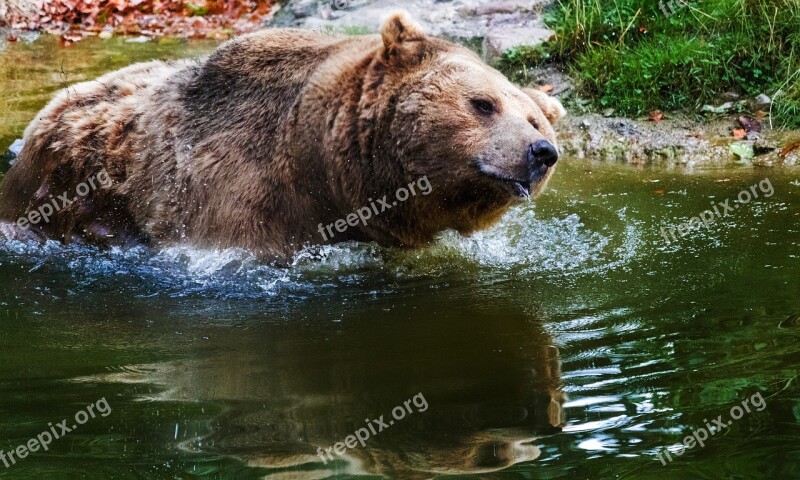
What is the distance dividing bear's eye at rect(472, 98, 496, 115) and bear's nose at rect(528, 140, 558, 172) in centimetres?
38

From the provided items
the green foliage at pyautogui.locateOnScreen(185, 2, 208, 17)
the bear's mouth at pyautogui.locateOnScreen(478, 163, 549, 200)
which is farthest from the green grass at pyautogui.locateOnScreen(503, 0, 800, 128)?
the green foliage at pyautogui.locateOnScreen(185, 2, 208, 17)

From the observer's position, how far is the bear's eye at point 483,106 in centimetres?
519

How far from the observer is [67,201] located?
6.23 m

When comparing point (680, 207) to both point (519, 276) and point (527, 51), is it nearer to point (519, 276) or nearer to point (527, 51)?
point (519, 276)

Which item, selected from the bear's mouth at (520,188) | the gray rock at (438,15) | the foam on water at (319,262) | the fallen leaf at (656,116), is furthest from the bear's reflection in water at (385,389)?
the gray rock at (438,15)

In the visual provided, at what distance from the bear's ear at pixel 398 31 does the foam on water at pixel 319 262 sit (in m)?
1.24

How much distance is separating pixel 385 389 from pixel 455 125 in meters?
1.86

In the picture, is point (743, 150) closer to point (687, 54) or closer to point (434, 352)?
point (687, 54)

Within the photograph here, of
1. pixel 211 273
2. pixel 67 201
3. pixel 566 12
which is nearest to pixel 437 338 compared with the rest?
pixel 211 273

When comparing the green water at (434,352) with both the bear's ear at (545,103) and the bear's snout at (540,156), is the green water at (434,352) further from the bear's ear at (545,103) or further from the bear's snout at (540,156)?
the bear's ear at (545,103)

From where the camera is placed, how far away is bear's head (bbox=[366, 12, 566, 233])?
16.6 feet

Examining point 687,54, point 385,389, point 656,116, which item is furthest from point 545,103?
point 687,54

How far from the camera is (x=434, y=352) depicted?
431cm

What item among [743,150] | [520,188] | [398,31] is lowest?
[743,150]
